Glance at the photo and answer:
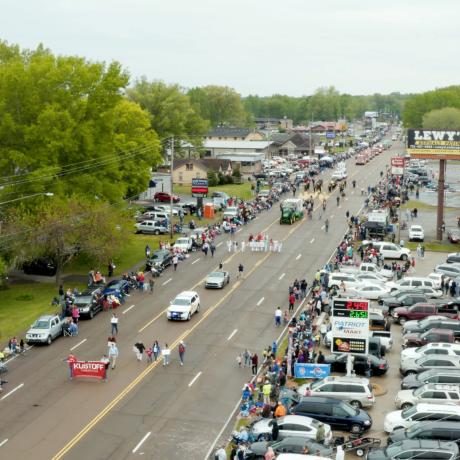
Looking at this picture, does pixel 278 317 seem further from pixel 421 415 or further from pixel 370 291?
pixel 421 415

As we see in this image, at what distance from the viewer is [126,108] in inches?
3167

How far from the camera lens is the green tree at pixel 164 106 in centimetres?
11844

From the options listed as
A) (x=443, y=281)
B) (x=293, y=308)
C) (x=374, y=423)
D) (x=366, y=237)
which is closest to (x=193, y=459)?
(x=374, y=423)

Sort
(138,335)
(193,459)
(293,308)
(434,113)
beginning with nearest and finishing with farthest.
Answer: (193,459) < (138,335) < (293,308) < (434,113)

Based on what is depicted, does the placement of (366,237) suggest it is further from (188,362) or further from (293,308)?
(188,362)

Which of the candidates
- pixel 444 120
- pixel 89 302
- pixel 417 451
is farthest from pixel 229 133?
pixel 417 451

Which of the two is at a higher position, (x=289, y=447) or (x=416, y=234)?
(x=416, y=234)

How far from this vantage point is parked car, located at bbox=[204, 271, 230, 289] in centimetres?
5084

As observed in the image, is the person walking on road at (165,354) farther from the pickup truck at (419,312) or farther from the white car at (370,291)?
the white car at (370,291)

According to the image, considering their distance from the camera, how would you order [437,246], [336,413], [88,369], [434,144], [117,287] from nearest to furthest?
[336,413] → [88,369] → [117,287] → [434,144] → [437,246]

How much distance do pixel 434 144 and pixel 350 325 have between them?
33.4 meters

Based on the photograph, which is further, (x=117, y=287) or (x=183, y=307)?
(x=117, y=287)

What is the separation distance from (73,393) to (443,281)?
27193 millimetres

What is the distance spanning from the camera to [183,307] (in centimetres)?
4391
